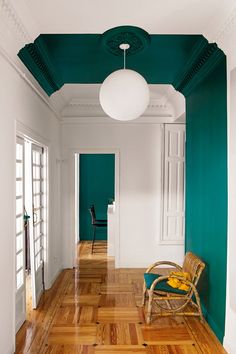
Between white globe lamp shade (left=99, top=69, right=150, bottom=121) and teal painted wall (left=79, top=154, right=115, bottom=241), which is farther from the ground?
white globe lamp shade (left=99, top=69, right=150, bottom=121)

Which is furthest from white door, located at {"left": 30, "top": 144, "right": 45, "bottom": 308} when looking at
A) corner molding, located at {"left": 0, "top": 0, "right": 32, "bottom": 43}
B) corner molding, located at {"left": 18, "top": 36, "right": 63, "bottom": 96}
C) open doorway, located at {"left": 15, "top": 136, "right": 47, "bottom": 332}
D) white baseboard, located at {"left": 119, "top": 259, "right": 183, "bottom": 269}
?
white baseboard, located at {"left": 119, "top": 259, "right": 183, "bottom": 269}

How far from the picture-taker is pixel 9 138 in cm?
295

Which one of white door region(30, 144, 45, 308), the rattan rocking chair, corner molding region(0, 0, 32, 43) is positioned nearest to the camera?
corner molding region(0, 0, 32, 43)

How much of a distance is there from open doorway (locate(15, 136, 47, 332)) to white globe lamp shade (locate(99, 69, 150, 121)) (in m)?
1.20

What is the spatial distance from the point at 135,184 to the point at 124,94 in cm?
358

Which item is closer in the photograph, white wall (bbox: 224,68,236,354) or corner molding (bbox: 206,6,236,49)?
corner molding (bbox: 206,6,236,49)

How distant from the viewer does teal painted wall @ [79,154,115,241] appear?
9.05 metres

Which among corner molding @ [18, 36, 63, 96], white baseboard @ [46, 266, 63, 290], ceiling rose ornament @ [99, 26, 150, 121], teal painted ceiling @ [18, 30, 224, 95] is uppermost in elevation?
teal painted ceiling @ [18, 30, 224, 95]

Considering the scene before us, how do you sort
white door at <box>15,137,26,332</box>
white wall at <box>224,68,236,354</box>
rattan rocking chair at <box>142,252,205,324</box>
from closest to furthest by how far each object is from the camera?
white wall at <box>224,68,236,354</box>
white door at <box>15,137,26,332</box>
rattan rocking chair at <box>142,252,205,324</box>

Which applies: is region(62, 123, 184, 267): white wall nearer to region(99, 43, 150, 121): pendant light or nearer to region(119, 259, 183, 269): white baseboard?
region(119, 259, 183, 269): white baseboard

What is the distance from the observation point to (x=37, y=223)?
454cm

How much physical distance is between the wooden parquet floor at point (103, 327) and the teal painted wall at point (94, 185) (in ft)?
13.0

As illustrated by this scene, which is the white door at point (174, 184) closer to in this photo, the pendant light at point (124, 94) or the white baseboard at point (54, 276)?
the white baseboard at point (54, 276)

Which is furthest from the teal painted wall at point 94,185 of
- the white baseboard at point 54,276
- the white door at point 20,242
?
the white door at point 20,242
